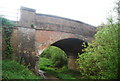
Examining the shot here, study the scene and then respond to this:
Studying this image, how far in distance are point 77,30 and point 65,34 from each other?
1379 millimetres

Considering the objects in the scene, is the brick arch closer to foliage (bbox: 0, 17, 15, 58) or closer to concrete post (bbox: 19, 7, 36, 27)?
concrete post (bbox: 19, 7, 36, 27)

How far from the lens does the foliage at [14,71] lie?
6066 millimetres

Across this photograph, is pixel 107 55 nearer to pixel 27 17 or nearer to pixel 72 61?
pixel 27 17

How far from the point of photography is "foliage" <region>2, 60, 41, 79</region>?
6.07 metres

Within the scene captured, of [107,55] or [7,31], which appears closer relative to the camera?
[107,55]

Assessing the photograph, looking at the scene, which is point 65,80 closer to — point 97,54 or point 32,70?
point 32,70

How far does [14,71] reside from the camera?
6676 millimetres

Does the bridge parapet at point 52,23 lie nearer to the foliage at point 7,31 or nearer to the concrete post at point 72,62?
the foliage at point 7,31

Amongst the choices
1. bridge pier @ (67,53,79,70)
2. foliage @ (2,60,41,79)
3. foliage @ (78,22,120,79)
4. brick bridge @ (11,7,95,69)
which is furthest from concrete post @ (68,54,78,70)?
foliage @ (78,22,120,79)

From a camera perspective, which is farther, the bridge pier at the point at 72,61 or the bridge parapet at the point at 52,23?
the bridge pier at the point at 72,61

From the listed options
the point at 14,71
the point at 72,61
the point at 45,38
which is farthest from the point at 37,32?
the point at 72,61

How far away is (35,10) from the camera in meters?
8.65

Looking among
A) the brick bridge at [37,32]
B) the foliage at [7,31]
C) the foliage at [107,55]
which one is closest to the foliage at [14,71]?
the foliage at [7,31]

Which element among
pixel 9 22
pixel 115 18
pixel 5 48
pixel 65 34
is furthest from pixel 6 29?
pixel 115 18
